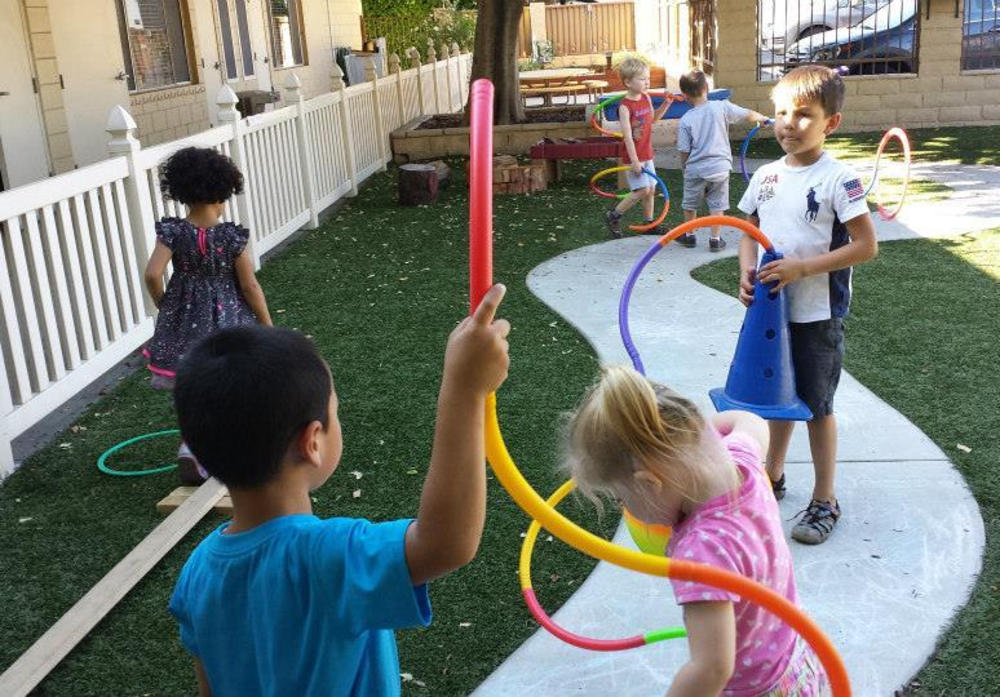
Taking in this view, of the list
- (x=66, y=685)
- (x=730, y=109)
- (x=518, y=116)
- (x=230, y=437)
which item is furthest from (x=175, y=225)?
(x=518, y=116)

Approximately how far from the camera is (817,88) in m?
3.42

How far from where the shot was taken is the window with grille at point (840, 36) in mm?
15258

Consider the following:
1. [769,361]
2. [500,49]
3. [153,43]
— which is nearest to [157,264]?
[769,361]

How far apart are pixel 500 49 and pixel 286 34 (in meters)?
5.41

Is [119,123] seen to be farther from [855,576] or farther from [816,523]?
[855,576]

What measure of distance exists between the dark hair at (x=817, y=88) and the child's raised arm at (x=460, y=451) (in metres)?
2.50

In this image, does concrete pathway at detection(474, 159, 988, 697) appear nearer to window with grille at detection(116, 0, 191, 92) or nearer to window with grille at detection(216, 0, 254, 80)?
window with grille at detection(116, 0, 191, 92)

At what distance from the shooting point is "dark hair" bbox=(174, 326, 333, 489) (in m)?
1.41

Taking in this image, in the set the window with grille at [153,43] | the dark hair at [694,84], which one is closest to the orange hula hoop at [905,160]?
the dark hair at [694,84]

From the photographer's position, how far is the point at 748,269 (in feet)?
12.0

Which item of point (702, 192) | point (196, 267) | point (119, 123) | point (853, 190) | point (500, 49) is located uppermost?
point (500, 49)

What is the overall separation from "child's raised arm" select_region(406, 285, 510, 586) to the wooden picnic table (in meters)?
18.6

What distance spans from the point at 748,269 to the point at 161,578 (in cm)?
235

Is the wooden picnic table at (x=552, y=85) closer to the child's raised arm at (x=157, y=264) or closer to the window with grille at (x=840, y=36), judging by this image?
the window with grille at (x=840, y=36)
